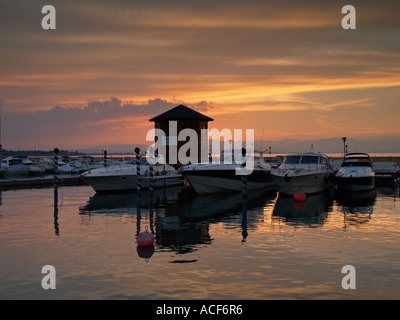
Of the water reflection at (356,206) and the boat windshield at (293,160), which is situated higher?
the boat windshield at (293,160)

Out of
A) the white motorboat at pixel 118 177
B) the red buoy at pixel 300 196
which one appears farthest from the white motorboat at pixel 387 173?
the white motorboat at pixel 118 177

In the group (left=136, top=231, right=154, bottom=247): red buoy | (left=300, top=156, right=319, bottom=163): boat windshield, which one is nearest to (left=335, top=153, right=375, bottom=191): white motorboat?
(left=300, top=156, right=319, bottom=163): boat windshield

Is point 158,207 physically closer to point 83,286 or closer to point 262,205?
point 262,205

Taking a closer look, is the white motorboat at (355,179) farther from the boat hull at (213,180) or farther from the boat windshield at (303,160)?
the boat hull at (213,180)

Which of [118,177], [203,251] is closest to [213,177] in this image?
[118,177]

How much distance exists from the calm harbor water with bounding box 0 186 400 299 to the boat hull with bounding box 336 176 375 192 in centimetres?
680

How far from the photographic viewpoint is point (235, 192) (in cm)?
3347

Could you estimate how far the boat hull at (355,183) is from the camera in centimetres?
3334

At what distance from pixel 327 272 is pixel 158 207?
15.5 metres

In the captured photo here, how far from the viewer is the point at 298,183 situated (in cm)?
3020

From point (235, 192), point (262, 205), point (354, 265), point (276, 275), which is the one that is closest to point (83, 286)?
point (276, 275)

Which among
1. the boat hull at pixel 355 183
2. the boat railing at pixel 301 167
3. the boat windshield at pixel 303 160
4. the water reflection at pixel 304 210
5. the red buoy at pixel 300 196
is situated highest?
the boat windshield at pixel 303 160

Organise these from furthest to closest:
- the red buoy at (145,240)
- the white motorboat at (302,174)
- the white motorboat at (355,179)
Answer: the white motorboat at (355,179) < the white motorboat at (302,174) < the red buoy at (145,240)

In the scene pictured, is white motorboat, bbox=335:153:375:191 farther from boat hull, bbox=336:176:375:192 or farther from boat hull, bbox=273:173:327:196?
boat hull, bbox=273:173:327:196
